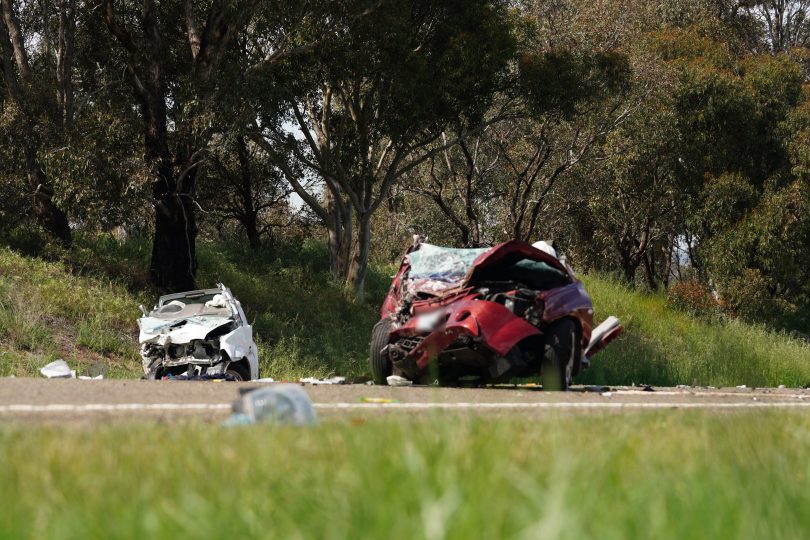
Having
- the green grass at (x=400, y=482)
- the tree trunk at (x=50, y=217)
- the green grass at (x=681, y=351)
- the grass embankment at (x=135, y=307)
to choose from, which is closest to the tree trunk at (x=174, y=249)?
the grass embankment at (x=135, y=307)

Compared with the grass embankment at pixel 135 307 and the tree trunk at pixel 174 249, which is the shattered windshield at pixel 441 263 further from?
the tree trunk at pixel 174 249

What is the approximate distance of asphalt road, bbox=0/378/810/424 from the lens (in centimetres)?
630

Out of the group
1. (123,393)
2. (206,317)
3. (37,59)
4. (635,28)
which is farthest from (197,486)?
(635,28)

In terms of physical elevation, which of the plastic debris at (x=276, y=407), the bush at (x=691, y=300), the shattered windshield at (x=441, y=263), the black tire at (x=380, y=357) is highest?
the shattered windshield at (x=441, y=263)

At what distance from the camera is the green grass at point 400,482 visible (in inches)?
102

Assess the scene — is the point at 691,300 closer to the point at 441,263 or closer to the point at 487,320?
the point at 441,263

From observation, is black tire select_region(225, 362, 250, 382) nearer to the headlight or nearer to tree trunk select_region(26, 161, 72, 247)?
the headlight

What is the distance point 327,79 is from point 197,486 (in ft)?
82.2

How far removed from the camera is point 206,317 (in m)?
15.6

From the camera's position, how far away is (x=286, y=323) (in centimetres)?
2700

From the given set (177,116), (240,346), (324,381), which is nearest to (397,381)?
(324,381)

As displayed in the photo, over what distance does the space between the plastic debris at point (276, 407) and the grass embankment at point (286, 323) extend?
44.6ft

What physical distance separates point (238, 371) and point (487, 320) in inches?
207

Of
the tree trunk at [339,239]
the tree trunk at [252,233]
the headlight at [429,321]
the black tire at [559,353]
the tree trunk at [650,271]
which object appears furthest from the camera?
the tree trunk at [650,271]
